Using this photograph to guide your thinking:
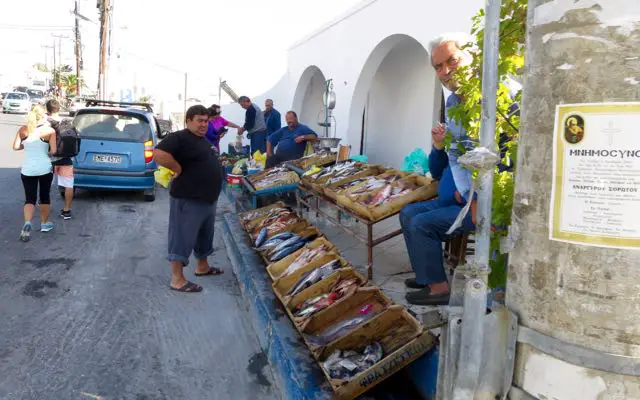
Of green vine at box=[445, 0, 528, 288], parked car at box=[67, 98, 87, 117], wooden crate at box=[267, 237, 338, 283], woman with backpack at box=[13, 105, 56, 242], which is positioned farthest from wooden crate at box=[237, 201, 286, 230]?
parked car at box=[67, 98, 87, 117]

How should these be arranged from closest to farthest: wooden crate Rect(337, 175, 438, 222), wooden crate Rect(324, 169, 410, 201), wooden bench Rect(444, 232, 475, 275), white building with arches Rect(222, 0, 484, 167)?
wooden bench Rect(444, 232, 475, 275) < wooden crate Rect(337, 175, 438, 222) < wooden crate Rect(324, 169, 410, 201) < white building with arches Rect(222, 0, 484, 167)

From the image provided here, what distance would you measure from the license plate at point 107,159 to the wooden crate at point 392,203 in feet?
21.4

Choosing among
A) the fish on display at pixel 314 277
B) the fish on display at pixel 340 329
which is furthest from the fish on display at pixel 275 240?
the fish on display at pixel 340 329

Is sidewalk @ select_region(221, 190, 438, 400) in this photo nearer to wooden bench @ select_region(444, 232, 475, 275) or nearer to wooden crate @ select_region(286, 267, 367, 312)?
wooden crate @ select_region(286, 267, 367, 312)

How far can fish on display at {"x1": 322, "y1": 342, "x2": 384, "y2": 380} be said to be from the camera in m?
3.25

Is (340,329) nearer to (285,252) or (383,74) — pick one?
(285,252)

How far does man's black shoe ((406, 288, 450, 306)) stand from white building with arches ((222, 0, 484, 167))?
4.64 meters

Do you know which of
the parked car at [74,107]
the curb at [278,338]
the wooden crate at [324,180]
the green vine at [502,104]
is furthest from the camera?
the parked car at [74,107]

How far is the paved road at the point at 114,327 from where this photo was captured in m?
3.80

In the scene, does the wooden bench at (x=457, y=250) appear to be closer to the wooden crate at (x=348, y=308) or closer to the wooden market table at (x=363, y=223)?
the wooden market table at (x=363, y=223)

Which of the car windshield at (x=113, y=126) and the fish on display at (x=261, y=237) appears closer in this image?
the fish on display at (x=261, y=237)

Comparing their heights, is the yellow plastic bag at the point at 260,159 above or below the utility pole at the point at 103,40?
below

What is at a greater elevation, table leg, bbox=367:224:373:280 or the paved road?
table leg, bbox=367:224:373:280

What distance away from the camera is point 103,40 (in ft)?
85.4
